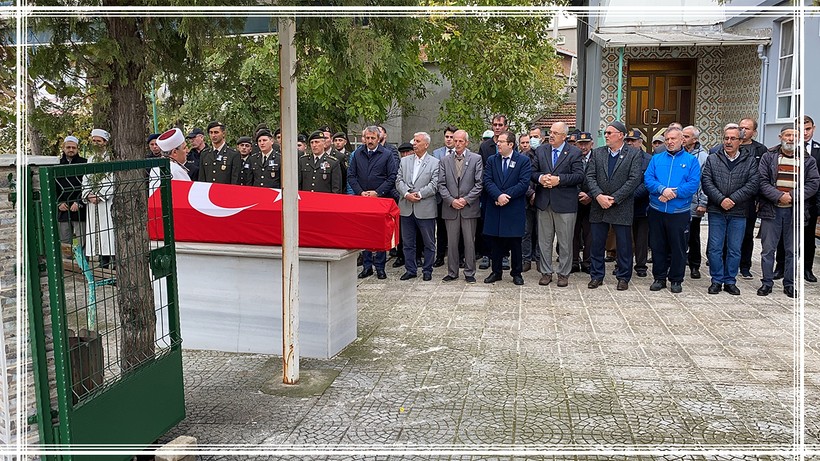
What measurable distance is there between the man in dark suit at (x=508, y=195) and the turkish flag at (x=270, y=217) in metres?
3.17

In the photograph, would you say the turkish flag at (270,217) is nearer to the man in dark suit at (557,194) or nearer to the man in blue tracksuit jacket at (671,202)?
the man in dark suit at (557,194)

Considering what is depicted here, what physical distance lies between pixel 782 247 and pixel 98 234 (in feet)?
25.8

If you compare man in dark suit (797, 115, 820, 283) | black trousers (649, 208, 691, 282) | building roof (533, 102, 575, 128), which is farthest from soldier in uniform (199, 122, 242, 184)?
building roof (533, 102, 575, 128)

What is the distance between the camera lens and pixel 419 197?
8938 millimetres

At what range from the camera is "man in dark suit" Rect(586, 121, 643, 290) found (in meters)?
8.37

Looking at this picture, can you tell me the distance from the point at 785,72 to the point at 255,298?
11.0 m

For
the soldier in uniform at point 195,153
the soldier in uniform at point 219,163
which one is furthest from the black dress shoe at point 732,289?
the soldier in uniform at point 195,153

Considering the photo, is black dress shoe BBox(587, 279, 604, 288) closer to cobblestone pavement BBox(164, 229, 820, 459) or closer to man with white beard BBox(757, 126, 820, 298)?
cobblestone pavement BBox(164, 229, 820, 459)

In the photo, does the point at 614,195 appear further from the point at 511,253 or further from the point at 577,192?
the point at 511,253

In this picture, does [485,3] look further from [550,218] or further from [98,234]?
[98,234]

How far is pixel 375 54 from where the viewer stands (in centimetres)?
419

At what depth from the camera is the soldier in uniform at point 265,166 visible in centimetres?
913

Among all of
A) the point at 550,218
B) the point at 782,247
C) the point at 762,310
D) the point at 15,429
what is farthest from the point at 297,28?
the point at 782,247

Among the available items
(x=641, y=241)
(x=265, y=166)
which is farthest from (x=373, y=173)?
(x=641, y=241)
